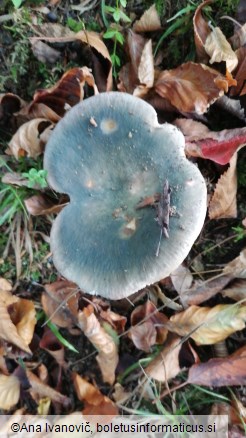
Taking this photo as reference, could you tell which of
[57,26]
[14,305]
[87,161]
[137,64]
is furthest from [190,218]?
[57,26]

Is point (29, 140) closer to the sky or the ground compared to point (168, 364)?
closer to the sky

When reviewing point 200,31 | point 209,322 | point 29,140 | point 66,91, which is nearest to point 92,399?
point 209,322

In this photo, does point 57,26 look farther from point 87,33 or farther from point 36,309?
point 36,309

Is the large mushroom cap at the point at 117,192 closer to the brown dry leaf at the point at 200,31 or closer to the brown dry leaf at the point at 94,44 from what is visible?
the brown dry leaf at the point at 94,44

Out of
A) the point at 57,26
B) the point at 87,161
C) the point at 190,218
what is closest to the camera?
the point at 190,218

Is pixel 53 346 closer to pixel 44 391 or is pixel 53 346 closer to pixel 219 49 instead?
pixel 44 391

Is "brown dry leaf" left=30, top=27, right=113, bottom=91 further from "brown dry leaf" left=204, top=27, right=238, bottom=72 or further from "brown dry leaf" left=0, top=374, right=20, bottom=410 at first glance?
"brown dry leaf" left=0, top=374, right=20, bottom=410

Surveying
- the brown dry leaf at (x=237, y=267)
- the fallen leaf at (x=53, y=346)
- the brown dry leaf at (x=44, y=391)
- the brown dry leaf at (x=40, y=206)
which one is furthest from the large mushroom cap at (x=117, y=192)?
the brown dry leaf at (x=44, y=391)
